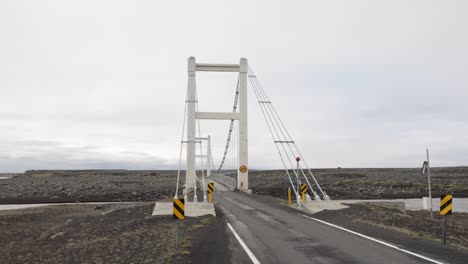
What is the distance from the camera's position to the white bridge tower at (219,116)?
33.3m

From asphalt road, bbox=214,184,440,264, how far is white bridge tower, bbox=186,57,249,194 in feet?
49.3

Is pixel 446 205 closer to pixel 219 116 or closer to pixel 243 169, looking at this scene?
pixel 243 169

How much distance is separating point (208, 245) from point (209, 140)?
67.8m

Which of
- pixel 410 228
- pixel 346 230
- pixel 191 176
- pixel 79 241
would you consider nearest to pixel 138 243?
pixel 79 241

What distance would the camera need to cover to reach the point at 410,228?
49.9ft

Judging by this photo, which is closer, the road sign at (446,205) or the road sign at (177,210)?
the road sign at (177,210)

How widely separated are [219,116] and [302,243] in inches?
932

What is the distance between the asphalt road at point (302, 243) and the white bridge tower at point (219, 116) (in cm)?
1503

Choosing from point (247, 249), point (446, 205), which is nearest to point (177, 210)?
point (247, 249)

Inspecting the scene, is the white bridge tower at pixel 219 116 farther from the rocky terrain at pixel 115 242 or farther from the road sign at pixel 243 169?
the rocky terrain at pixel 115 242

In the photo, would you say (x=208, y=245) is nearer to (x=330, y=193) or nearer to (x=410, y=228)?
(x=410, y=228)

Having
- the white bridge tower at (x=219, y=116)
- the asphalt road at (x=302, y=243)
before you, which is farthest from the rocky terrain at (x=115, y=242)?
the white bridge tower at (x=219, y=116)

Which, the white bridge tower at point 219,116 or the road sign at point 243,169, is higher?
the white bridge tower at point 219,116

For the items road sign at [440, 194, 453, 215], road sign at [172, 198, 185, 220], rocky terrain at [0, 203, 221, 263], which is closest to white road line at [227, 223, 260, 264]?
rocky terrain at [0, 203, 221, 263]
